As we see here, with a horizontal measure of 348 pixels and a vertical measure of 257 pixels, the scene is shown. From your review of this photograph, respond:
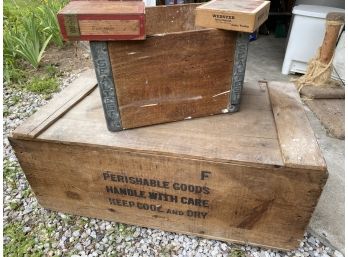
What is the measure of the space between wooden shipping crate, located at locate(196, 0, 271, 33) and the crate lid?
408mm

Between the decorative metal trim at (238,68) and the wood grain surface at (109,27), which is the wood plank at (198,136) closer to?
the decorative metal trim at (238,68)

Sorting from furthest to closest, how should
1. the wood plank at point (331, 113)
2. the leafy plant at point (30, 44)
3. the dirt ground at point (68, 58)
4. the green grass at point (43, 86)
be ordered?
the dirt ground at point (68, 58)
the leafy plant at point (30, 44)
the green grass at point (43, 86)
the wood plank at point (331, 113)

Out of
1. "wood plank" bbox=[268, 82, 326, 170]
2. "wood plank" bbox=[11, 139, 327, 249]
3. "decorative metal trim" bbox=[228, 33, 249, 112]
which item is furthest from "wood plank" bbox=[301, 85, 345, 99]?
"wood plank" bbox=[11, 139, 327, 249]

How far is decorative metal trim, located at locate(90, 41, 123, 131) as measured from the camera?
1.03m

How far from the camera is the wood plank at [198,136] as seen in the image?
109 cm

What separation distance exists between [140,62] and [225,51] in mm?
331

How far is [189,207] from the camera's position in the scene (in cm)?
127

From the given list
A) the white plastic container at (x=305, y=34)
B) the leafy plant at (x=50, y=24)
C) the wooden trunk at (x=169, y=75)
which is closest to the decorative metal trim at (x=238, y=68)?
the wooden trunk at (x=169, y=75)

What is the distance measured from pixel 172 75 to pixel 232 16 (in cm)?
31

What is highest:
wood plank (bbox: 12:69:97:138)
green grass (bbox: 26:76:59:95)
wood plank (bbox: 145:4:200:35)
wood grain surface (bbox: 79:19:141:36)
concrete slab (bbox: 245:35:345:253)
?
wood grain surface (bbox: 79:19:141:36)

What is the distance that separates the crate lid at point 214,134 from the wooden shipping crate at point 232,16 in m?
0.41

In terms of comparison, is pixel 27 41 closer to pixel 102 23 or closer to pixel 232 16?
pixel 102 23

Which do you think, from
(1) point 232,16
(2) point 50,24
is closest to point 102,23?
(1) point 232,16

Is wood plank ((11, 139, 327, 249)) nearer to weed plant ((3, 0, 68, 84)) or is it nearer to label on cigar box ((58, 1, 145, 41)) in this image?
label on cigar box ((58, 1, 145, 41))
